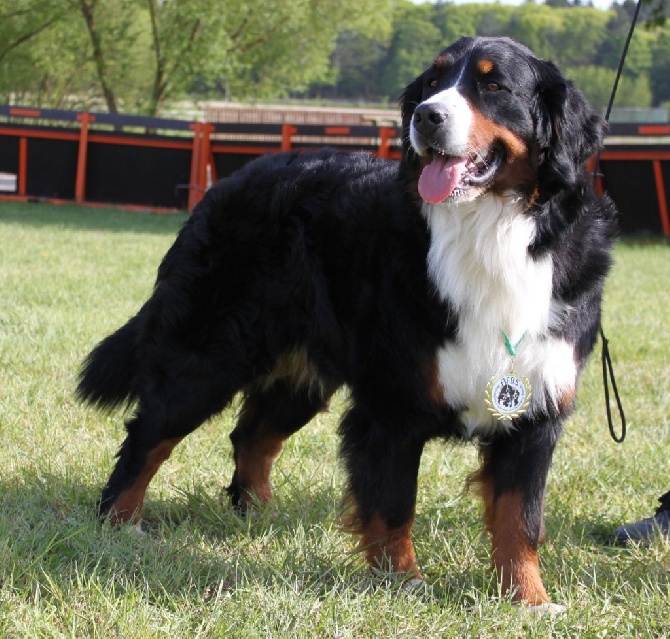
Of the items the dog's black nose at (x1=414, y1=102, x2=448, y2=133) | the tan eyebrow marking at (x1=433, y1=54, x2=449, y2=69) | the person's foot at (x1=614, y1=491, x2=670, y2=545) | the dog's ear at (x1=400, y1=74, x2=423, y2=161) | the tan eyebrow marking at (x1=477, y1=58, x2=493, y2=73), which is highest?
the tan eyebrow marking at (x1=477, y1=58, x2=493, y2=73)

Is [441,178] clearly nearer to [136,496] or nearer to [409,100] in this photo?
[409,100]

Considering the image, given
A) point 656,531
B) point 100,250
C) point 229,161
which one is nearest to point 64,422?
point 656,531

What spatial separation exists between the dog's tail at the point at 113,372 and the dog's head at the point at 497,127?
64.5 inches

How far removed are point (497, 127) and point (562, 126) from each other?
251mm

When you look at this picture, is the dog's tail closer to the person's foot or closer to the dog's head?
the dog's head

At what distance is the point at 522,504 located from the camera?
3.26 metres

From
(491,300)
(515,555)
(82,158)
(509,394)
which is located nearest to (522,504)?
(515,555)

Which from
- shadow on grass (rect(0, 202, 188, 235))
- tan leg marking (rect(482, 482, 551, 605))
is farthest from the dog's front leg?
shadow on grass (rect(0, 202, 188, 235))

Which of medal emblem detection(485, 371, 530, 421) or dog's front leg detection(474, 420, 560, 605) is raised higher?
medal emblem detection(485, 371, 530, 421)

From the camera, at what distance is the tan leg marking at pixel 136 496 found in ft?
12.3

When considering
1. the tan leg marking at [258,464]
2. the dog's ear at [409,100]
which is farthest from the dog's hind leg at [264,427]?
the dog's ear at [409,100]

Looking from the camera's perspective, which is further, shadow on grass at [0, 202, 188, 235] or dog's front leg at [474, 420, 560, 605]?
shadow on grass at [0, 202, 188, 235]

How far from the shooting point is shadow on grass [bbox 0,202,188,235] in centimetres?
1527

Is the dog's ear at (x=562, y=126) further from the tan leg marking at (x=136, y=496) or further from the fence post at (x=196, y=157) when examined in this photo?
the fence post at (x=196, y=157)
